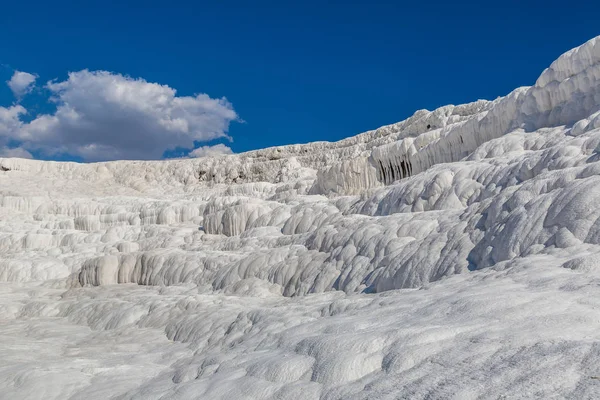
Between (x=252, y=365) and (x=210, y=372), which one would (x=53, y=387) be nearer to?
(x=210, y=372)

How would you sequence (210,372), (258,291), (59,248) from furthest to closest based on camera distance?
1. (59,248)
2. (258,291)
3. (210,372)

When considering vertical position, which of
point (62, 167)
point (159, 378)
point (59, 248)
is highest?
point (62, 167)

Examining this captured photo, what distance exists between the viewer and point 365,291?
9.38 m

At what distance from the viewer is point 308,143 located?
1935 inches

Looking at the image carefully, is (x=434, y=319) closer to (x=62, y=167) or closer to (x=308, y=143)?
(x=308, y=143)

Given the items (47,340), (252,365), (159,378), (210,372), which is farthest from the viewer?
(47,340)

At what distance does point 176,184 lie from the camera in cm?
4966

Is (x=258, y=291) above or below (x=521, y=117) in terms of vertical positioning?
below

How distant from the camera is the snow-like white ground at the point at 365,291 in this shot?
4.17 m

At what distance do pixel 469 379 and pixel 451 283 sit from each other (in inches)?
126

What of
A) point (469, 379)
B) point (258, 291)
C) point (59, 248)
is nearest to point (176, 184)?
point (59, 248)

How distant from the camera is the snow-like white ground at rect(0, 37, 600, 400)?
4172mm

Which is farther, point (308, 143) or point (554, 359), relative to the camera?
point (308, 143)

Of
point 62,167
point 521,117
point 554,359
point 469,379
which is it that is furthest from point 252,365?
point 62,167
